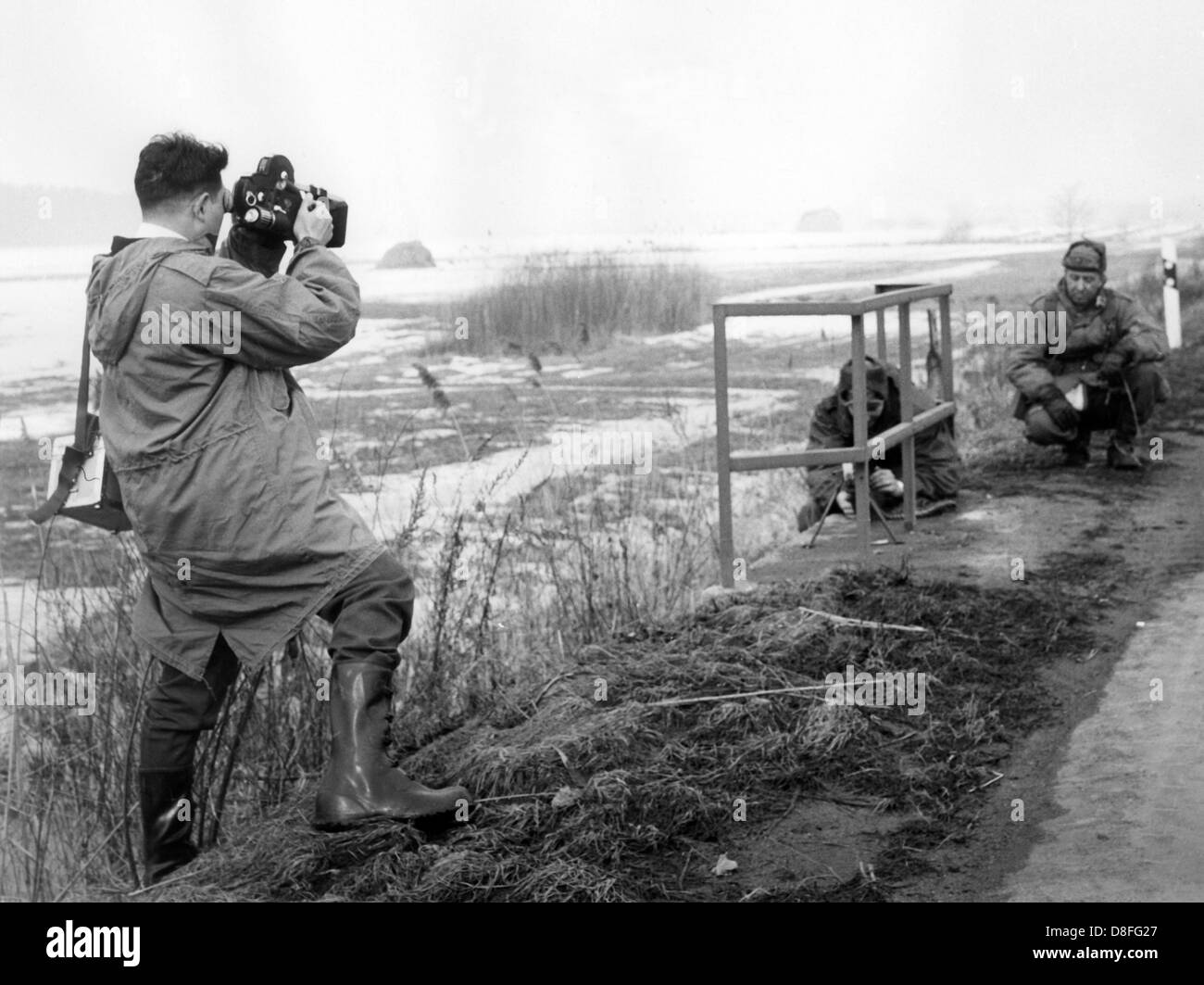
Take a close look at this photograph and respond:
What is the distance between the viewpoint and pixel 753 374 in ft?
55.5

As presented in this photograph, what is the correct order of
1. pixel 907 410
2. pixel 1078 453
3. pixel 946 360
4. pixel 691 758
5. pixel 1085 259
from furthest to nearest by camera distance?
pixel 1078 453, pixel 1085 259, pixel 946 360, pixel 907 410, pixel 691 758

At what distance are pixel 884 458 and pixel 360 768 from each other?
461cm

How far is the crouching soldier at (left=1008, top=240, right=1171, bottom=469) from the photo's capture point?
31.6 feet

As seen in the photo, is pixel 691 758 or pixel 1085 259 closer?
pixel 691 758

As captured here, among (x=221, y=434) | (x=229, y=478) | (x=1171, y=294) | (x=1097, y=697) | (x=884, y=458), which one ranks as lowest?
(x=1097, y=697)

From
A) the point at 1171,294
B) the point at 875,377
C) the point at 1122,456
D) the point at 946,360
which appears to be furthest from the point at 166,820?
the point at 1171,294

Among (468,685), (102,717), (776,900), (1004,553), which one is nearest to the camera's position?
(776,900)

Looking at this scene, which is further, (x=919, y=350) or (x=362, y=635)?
(x=919, y=350)

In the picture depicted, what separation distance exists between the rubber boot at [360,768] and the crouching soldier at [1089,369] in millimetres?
6196

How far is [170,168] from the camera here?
4254 millimetres

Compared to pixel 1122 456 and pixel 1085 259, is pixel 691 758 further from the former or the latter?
pixel 1085 259
